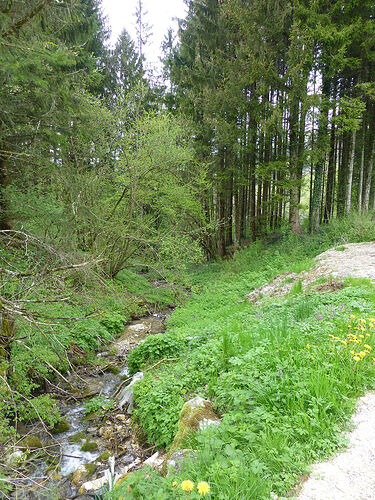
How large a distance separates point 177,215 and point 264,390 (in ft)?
32.6

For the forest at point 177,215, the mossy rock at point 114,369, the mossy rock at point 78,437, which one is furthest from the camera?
the mossy rock at point 114,369

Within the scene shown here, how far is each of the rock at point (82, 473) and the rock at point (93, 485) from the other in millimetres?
117

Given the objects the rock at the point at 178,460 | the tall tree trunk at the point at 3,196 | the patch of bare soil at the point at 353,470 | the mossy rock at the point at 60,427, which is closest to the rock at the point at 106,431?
the mossy rock at the point at 60,427

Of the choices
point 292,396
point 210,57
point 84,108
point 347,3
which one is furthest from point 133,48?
point 292,396

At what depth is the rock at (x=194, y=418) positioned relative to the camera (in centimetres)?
264

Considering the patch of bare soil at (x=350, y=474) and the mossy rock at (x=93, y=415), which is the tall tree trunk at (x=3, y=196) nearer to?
the mossy rock at (x=93, y=415)

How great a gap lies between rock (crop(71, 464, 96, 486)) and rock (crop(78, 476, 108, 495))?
0.38 feet

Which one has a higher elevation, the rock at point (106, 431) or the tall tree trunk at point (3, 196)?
the tall tree trunk at point (3, 196)

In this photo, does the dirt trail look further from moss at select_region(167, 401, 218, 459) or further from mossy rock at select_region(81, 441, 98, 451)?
mossy rock at select_region(81, 441, 98, 451)

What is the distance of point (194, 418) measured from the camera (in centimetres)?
273

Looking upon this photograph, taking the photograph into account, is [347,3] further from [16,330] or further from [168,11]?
[16,330]

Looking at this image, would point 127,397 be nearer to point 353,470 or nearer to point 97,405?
point 97,405

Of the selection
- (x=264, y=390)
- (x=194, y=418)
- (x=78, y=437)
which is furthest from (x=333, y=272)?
(x=78, y=437)

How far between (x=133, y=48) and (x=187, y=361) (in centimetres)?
2052
